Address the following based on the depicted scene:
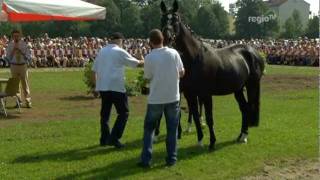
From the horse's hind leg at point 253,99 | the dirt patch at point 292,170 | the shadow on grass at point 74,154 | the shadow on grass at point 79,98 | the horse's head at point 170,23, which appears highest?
the horse's head at point 170,23

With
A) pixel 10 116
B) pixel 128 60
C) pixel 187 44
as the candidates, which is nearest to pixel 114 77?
pixel 128 60

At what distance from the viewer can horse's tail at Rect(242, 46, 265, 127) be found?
35.2ft

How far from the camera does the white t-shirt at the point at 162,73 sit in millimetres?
7898

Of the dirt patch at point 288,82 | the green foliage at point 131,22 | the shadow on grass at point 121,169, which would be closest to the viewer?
the shadow on grass at point 121,169

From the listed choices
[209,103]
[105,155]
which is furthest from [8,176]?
[209,103]

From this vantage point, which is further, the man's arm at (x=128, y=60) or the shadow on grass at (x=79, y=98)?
the shadow on grass at (x=79, y=98)

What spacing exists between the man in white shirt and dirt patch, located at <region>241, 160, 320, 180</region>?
Result: 101 inches

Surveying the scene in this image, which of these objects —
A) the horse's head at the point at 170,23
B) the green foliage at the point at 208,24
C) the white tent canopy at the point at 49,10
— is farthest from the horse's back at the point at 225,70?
the green foliage at the point at 208,24

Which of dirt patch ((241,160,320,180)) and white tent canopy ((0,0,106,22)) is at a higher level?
white tent canopy ((0,0,106,22))

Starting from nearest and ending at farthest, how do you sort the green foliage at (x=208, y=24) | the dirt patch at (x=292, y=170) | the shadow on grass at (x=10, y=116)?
the dirt patch at (x=292, y=170) → the shadow on grass at (x=10, y=116) → the green foliage at (x=208, y=24)

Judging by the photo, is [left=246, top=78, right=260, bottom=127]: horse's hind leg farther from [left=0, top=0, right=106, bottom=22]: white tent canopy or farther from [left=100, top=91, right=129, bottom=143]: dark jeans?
[left=0, top=0, right=106, bottom=22]: white tent canopy

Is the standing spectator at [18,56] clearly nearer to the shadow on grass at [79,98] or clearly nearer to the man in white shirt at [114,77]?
the shadow on grass at [79,98]

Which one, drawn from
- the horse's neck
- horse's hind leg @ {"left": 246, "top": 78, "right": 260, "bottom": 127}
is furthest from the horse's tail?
the horse's neck

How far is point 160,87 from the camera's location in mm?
7953
